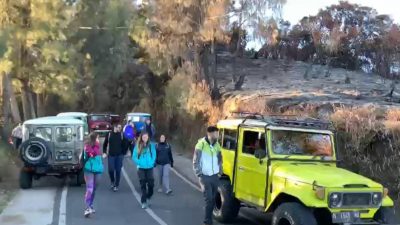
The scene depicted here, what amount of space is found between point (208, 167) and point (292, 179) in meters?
1.81

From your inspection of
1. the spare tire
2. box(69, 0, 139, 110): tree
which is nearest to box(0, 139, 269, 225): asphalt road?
the spare tire

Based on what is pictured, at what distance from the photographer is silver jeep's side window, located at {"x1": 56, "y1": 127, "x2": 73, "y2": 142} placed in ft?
54.6

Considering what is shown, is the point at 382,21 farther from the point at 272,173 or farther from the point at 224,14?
the point at 272,173

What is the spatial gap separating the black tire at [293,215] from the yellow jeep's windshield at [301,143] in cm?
145

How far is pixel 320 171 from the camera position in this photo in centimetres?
918

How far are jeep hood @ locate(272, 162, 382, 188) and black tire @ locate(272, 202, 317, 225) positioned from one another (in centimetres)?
40

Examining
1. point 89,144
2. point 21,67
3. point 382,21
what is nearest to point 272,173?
point 89,144

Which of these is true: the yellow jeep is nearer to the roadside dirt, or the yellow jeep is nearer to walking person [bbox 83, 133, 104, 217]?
walking person [bbox 83, 133, 104, 217]

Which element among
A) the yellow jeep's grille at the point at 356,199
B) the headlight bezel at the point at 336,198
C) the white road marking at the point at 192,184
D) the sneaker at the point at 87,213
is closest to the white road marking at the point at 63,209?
the sneaker at the point at 87,213

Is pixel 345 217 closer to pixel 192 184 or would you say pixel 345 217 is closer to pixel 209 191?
pixel 209 191

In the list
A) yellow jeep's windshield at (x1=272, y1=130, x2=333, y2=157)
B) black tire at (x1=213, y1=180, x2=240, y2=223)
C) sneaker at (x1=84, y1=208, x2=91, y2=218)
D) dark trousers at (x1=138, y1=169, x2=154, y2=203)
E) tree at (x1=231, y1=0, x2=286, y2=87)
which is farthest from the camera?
tree at (x1=231, y1=0, x2=286, y2=87)

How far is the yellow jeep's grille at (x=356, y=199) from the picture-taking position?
332 inches

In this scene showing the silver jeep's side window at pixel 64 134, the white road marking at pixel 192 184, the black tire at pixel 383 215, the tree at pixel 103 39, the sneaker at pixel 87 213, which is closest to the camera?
the black tire at pixel 383 215

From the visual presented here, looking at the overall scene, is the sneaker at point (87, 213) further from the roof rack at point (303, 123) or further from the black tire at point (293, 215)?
the black tire at point (293, 215)
